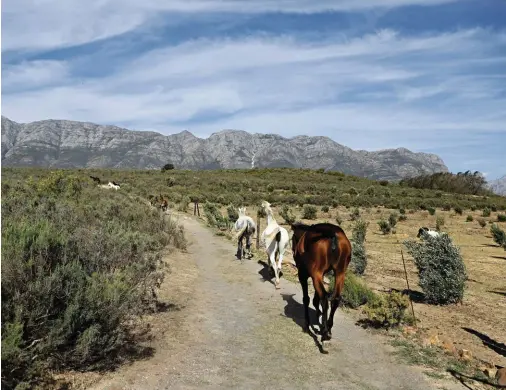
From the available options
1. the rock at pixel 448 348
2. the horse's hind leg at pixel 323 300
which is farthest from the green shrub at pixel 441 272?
the horse's hind leg at pixel 323 300

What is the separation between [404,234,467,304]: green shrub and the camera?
11.6 metres

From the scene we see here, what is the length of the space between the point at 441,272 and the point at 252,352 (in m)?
7.08

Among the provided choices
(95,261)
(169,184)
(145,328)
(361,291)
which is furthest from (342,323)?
(169,184)

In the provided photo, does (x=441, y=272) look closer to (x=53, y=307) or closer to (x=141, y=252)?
(x=141, y=252)

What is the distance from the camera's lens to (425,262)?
12.2m

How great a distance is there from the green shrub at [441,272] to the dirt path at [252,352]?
3.54 m

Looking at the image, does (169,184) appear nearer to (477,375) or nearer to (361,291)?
(361,291)

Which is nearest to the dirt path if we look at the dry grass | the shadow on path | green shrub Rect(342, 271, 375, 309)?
the shadow on path

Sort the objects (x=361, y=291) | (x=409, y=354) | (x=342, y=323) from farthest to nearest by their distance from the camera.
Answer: (x=361, y=291)
(x=342, y=323)
(x=409, y=354)

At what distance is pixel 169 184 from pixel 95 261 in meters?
55.2

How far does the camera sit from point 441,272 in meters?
11.9

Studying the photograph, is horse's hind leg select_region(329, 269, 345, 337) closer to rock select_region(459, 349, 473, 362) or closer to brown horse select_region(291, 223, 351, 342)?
brown horse select_region(291, 223, 351, 342)

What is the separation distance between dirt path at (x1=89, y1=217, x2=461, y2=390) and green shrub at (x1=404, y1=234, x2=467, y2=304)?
354 centimetres

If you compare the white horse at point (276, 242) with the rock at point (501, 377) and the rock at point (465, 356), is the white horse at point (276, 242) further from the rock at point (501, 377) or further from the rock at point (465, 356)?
the rock at point (501, 377)
